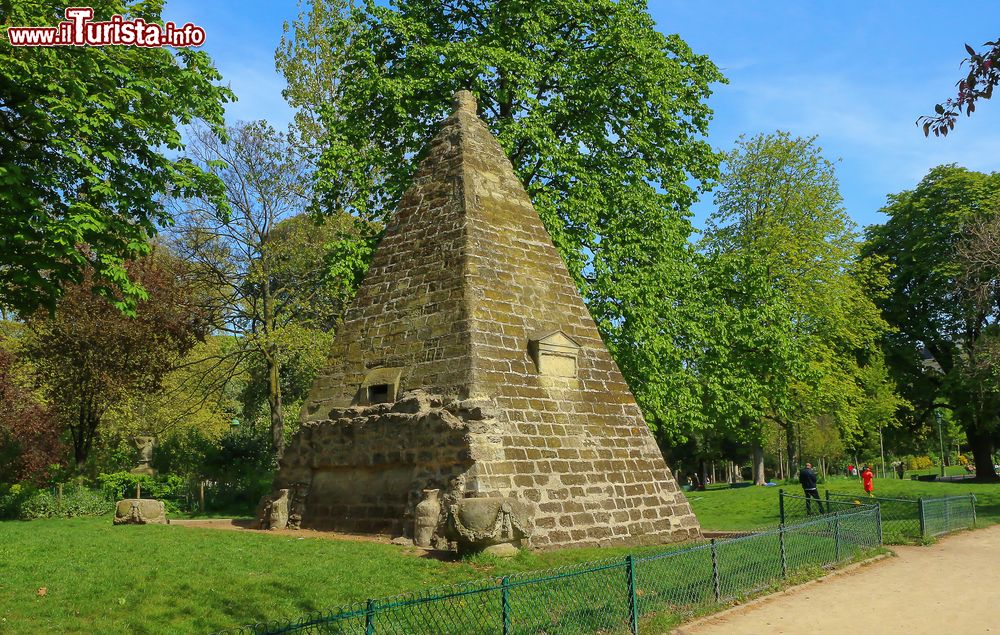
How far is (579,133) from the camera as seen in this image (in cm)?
1902

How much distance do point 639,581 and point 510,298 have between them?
574 cm

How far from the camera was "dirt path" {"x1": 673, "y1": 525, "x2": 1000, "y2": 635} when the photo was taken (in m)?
7.89

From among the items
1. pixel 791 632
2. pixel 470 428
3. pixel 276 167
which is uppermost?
→ pixel 276 167

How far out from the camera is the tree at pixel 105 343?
2206cm

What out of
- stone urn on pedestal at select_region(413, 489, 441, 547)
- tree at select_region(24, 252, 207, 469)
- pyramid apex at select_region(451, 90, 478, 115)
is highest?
Answer: pyramid apex at select_region(451, 90, 478, 115)

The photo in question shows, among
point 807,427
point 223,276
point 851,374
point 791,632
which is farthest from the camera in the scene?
point 807,427

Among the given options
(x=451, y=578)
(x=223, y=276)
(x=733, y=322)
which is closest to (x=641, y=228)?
(x=733, y=322)

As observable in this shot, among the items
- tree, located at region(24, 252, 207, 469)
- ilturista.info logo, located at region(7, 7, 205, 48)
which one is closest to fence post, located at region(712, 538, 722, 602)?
ilturista.info logo, located at region(7, 7, 205, 48)

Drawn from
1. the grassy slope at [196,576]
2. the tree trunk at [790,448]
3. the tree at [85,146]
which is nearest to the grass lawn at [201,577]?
the grassy slope at [196,576]

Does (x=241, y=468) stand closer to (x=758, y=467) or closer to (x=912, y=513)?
(x=912, y=513)

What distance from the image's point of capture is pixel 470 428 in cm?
1073

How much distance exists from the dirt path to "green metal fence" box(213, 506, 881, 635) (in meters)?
0.36

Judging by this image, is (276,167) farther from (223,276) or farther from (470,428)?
(470,428)

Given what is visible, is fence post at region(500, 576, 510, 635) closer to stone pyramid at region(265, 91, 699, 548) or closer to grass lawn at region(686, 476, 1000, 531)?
stone pyramid at region(265, 91, 699, 548)
